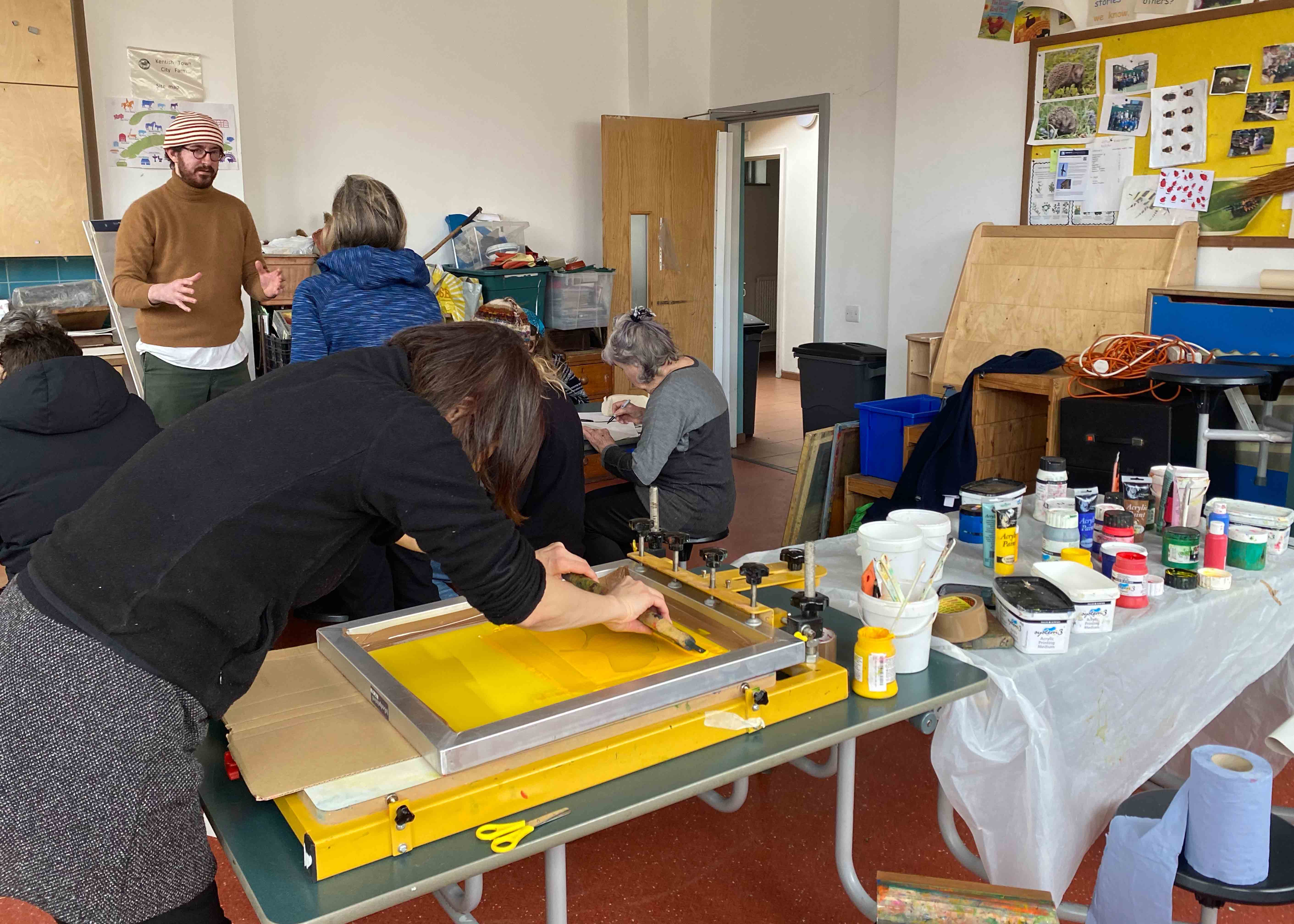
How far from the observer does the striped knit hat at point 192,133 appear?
3490 mm

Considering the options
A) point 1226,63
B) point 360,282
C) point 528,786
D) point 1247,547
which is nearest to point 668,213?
point 1226,63

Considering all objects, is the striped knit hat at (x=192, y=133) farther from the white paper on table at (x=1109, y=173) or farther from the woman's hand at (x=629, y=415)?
A: the white paper on table at (x=1109, y=173)

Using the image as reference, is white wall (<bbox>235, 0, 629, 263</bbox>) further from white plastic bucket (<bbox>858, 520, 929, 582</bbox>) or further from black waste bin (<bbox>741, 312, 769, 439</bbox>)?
white plastic bucket (<bbox>858, 520, 929, 582</bbox>)

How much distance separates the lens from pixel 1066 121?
14.8 feet

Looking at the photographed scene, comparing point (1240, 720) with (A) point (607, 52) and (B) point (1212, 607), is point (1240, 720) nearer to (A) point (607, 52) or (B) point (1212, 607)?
(B) point (1212, 607)

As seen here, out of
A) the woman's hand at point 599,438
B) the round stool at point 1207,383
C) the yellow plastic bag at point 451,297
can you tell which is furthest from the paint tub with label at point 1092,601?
the yellow plastic bag at point 451,297

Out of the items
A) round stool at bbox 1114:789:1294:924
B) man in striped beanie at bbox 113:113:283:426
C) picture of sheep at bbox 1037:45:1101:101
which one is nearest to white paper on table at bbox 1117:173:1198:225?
picture of sheep at bbox 1037:45:1101:101

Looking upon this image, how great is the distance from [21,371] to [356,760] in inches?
62.3

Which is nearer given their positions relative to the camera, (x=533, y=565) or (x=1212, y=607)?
(x=533, y=565)

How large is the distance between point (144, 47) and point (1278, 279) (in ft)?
15.6

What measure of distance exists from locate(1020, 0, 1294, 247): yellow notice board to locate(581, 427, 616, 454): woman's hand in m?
2.57

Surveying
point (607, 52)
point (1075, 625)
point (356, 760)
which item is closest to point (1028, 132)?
point (607, 52)

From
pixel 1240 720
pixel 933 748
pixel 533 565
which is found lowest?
pixel 1240 720

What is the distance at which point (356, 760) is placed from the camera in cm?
127
